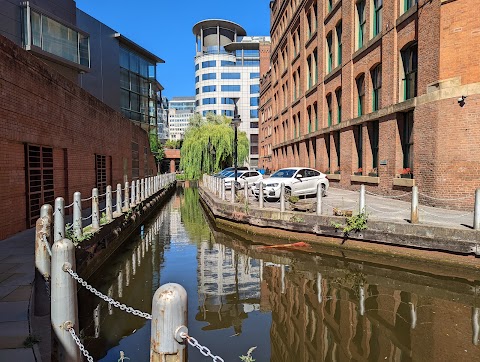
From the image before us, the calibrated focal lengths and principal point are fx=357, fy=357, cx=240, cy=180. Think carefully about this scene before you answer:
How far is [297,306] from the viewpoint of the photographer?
21.6 ft

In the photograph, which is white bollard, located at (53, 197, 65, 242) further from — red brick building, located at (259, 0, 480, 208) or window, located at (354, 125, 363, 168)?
window, located at (354, 125, 363, 168)

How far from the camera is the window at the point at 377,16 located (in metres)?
17.2

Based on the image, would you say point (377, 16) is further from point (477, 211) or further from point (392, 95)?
point (477, 211)

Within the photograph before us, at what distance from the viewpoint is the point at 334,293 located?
7.18 metres

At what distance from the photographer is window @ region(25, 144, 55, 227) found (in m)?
10.1

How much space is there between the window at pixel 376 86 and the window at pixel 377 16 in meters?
1.79

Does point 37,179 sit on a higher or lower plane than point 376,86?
lower

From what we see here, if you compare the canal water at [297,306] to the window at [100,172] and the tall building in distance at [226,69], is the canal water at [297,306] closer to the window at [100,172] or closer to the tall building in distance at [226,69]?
the window at [100,172]

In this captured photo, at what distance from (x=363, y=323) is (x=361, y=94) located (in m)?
15.9

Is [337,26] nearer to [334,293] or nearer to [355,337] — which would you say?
[334,293]

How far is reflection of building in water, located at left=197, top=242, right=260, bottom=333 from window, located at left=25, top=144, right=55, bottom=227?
16.4ft

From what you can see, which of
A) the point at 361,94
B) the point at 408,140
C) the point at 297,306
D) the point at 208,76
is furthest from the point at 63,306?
the point at 208,76

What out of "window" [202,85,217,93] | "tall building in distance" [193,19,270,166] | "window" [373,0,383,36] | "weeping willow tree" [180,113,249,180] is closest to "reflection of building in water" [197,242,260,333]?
"window" [373,0,383,36]

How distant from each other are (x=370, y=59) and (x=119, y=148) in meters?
15.9
